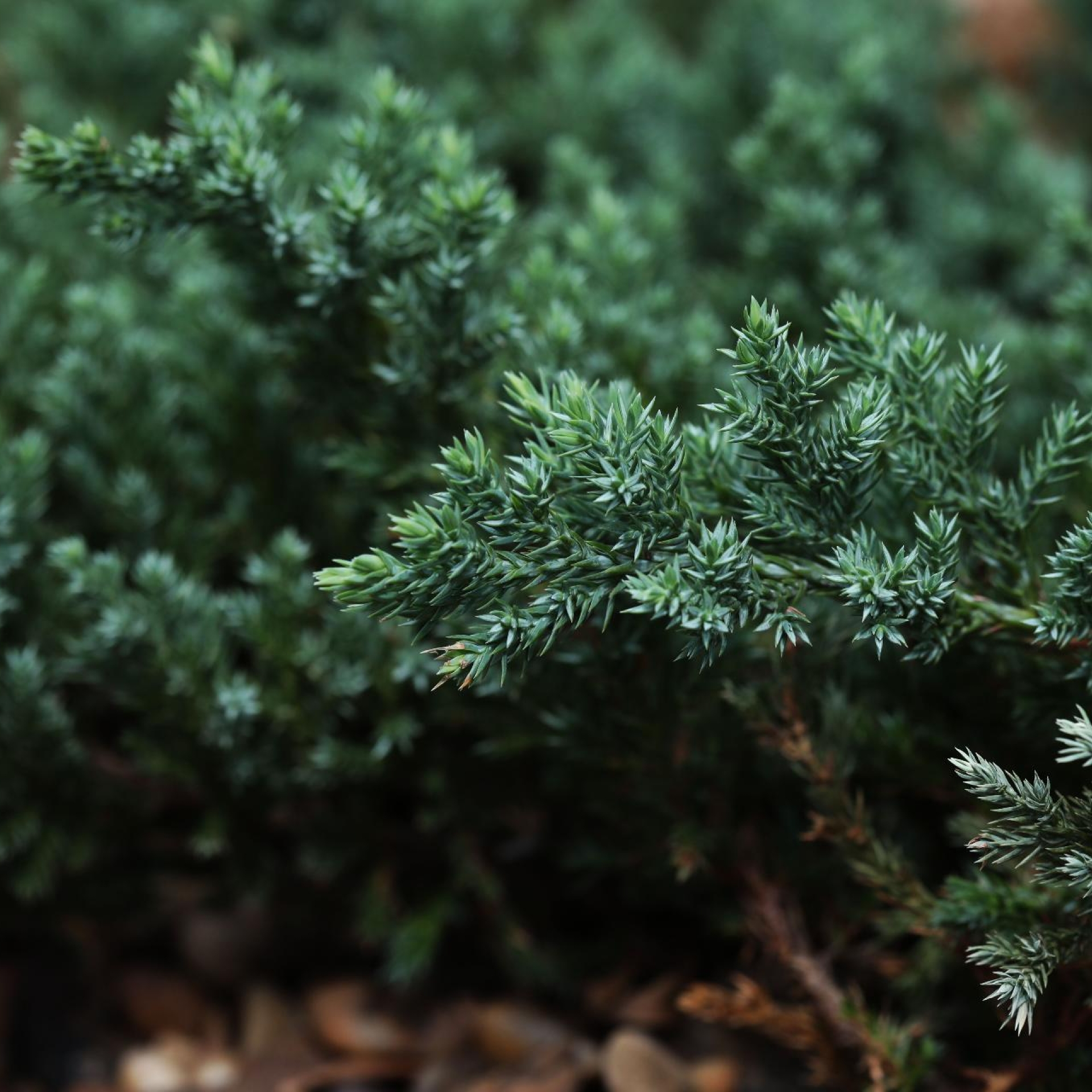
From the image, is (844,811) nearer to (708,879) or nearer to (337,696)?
(708,879)

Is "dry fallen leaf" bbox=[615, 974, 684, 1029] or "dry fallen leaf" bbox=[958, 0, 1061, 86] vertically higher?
"dry fallen leaf" bbox=[958, 0, 1061, 86]

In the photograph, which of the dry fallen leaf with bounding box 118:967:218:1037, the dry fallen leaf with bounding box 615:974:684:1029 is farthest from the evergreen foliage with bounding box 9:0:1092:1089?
the dry fallen leaf with bounding box 118:967:218:1037

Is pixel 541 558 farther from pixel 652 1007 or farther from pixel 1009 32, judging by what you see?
pixel 1009 32

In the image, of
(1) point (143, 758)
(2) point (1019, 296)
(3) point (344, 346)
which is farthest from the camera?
(2) point (1019, 296)

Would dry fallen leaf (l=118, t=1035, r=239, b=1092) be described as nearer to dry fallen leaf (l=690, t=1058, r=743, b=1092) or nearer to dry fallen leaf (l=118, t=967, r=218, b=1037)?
dry fallen leaf (l=118, t=967, r=218, b=1037)

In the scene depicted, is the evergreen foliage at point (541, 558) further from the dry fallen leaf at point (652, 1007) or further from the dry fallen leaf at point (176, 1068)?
the dry fallen leaf at point (176, 1068)

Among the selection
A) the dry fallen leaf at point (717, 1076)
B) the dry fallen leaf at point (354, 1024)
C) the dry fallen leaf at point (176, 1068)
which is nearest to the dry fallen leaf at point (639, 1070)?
the dry fallen leaf at point (717, 1076)

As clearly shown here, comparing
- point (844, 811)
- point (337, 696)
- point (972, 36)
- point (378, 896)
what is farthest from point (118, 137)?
point (972, 36)
